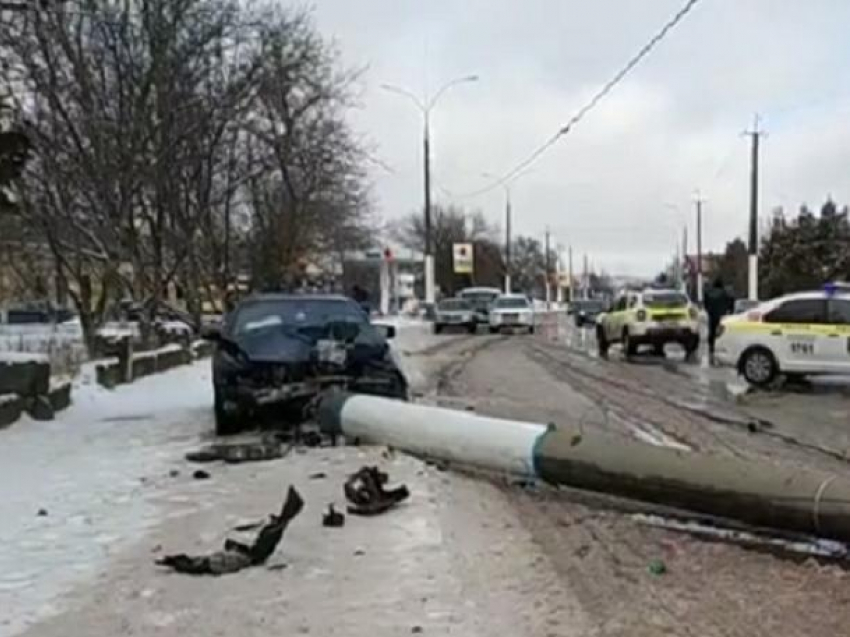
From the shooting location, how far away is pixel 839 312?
2475 centimetres

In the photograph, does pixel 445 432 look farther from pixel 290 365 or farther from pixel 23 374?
pixel 23 374

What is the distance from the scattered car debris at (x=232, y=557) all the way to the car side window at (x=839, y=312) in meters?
17.6

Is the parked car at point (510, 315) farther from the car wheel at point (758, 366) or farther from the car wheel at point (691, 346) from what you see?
the car wheel at point (758, 366)

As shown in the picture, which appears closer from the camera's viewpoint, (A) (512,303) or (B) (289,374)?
(B) (289,374)

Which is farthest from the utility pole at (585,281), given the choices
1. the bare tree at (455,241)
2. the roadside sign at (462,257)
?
the roadside sign at (462,257)

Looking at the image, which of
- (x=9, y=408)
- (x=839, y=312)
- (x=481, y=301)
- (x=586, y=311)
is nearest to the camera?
(x=9, y=408)

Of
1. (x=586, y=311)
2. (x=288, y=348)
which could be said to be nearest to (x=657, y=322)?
(x=288, y=348)

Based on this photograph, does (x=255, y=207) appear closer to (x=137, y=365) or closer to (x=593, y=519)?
(x=137, y=365)

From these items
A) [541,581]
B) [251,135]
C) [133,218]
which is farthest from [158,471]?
[251,135]

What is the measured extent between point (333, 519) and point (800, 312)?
17.0 m

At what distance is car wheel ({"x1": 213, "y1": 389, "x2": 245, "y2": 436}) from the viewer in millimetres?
15500

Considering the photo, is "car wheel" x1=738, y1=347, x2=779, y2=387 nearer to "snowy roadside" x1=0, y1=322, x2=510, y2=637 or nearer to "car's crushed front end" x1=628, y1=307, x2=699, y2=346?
"snowy roadside" x1=0, y1=322, x2=510, y2=637

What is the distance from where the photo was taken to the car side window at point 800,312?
24.9 meters

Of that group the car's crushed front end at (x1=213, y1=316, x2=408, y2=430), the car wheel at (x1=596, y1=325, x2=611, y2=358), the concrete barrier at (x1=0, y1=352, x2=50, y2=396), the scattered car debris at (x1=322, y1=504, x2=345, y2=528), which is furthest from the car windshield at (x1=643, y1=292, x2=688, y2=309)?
the scattered car debris at (x1=322, y1=504, x2=345, y2=528)
